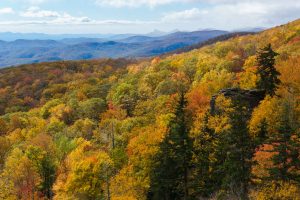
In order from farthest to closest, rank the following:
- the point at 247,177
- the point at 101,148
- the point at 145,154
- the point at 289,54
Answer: the point at 289,54
the point at 101,148
the point at 145,154
the point at 247,177

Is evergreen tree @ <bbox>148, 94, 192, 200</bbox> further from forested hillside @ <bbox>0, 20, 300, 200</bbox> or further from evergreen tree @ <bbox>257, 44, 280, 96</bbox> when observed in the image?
evergreen tree @ <bbox>257, 44, 280, 96</bbox>

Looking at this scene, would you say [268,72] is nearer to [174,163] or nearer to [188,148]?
[188,148]

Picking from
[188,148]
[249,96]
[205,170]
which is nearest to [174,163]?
[188,148]

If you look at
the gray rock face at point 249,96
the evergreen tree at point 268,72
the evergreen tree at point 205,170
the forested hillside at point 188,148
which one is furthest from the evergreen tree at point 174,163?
the gray rock face at point 249,96

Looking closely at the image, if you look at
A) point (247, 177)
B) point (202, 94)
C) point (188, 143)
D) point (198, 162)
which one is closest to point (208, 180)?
point (198, 162)

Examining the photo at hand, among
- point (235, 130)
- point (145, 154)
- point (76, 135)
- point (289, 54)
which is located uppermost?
point (289, 54)

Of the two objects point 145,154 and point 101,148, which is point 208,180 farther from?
point 101,148

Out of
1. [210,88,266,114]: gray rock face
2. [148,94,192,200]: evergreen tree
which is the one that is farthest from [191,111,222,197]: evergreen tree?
[210,88,266,114]: gray rock face
